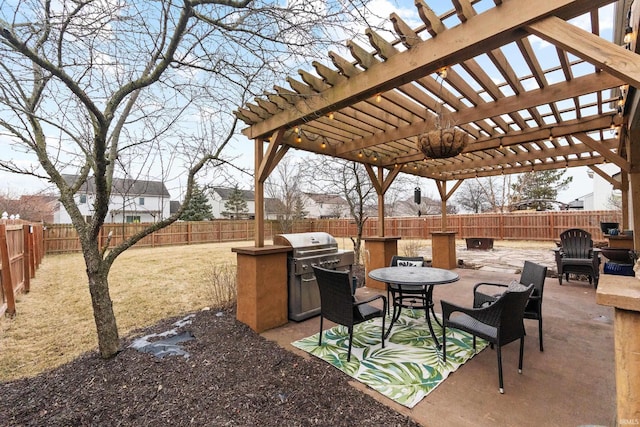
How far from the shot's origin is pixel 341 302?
2732 mm

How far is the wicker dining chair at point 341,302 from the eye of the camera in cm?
265

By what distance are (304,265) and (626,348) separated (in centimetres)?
301

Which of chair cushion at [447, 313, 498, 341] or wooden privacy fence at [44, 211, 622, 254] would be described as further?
wooden privacy fence at [44, 211, 622, 254]

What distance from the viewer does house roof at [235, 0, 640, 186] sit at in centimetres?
173

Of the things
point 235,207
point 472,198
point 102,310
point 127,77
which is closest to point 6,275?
point 102,310

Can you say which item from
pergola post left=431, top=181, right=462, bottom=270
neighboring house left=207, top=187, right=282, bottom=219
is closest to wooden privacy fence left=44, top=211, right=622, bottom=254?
neighboring house left=207, top=187, right=282, bottom=219

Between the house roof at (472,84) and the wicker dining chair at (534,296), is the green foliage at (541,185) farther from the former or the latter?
the wicker dining chair at (534,296)

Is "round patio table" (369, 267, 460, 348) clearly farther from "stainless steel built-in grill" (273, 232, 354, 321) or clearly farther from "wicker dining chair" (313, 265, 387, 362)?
"stainless steel built-in grill" (273, 232, 354, 321)

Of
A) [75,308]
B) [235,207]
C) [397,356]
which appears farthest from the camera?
[235,207]

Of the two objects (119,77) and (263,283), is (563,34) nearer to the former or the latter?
(263,283)

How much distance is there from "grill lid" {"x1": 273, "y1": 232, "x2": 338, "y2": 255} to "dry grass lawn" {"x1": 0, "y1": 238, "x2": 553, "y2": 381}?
1.68 m

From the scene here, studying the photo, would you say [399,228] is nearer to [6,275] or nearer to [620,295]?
[6,275]

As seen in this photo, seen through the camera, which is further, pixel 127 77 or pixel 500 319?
pixel 127 77

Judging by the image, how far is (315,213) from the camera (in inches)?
1192
